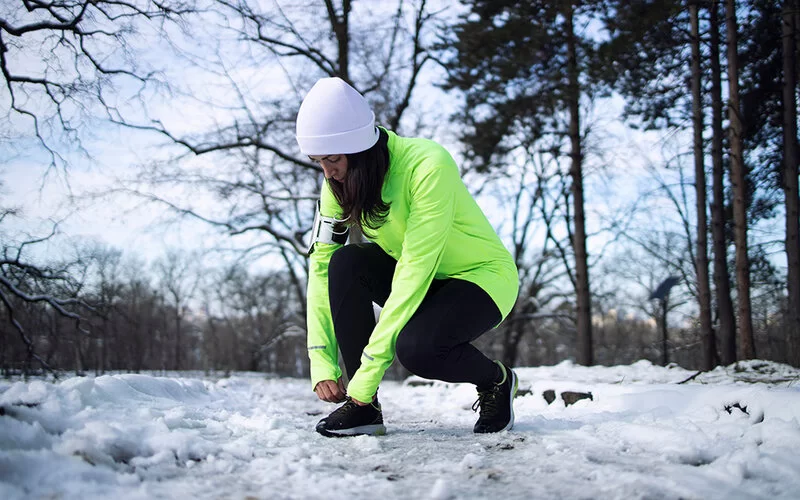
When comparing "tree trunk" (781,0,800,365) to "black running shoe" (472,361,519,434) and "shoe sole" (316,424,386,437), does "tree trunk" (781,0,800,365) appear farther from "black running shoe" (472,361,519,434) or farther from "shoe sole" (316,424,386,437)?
"shoe sole" (316,424,386,437)

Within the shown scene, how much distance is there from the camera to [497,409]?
8.14ft

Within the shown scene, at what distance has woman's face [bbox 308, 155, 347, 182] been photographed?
2.34 m

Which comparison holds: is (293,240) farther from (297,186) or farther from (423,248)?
(423,248)

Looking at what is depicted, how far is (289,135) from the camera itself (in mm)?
11883

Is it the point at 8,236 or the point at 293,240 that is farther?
Answer: the point at 293,240

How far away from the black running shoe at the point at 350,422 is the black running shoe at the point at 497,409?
0.47m

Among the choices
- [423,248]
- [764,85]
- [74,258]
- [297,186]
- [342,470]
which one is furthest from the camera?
[297,186]

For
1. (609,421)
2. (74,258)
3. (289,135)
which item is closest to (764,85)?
(289,135)

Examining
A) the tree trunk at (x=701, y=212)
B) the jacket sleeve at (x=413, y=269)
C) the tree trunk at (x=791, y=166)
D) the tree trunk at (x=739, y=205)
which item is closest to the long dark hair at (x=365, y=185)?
the jacket sleeve at (x=413, y=269)

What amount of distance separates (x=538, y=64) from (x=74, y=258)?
9.50 m

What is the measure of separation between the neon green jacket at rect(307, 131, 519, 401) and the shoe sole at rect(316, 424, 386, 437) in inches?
6.2

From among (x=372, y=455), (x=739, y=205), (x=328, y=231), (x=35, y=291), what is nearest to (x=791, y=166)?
(x=739, y=205)

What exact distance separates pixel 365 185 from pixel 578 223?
9.23 m

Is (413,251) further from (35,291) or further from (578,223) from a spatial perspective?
(578,223)
